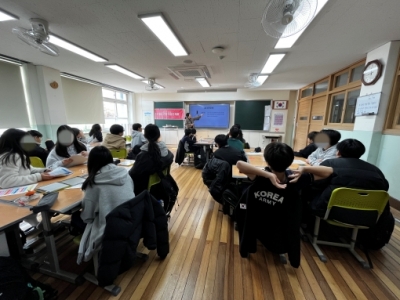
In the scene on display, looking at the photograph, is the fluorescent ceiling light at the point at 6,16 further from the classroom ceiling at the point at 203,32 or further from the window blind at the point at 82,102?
the window blind at the point at 82,102

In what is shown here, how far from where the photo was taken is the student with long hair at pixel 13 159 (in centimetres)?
144

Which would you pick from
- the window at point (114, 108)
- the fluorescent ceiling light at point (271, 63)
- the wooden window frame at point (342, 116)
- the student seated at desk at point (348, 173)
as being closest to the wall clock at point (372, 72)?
the wooden window frame at point (342, 116)

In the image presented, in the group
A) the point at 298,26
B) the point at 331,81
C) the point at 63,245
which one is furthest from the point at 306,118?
the point at 63,245

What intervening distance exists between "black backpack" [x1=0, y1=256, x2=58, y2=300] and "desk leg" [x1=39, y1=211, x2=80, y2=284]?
17 centimetres

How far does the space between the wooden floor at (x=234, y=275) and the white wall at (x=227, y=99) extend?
17.7ft

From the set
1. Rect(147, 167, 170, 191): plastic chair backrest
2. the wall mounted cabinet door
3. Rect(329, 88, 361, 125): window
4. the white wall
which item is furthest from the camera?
the white wall

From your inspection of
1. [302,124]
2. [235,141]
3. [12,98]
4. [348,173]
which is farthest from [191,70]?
[302,124]

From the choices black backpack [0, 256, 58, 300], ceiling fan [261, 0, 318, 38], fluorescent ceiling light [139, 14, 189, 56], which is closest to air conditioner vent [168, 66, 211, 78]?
fluorescent ceiling light [139, 14, 189, 56]

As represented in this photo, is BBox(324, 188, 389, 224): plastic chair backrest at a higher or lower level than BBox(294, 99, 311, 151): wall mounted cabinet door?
lower

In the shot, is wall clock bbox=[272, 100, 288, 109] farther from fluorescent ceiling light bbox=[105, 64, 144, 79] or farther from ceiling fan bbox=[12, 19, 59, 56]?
ceiling fan bbox=[12, 19, 59, 56]

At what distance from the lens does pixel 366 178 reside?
1455 mm

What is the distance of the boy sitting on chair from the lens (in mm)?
1280

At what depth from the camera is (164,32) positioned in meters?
2.37

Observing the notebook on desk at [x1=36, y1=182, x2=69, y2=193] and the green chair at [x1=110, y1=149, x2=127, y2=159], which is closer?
the notebook on desk at [x1=36, y1=182, x2=69, y2=193]
